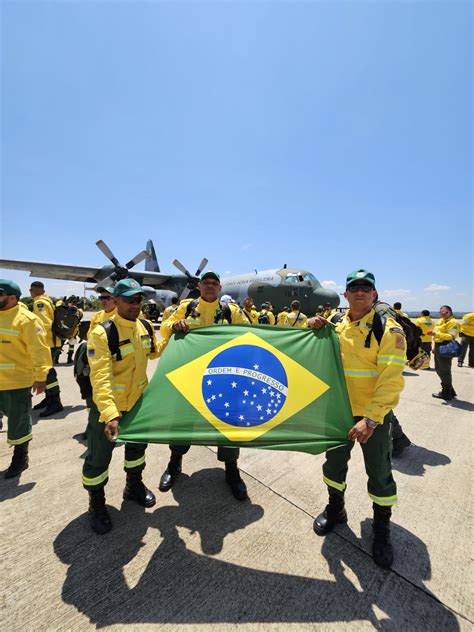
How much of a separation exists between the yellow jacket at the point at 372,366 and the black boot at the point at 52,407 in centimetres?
560

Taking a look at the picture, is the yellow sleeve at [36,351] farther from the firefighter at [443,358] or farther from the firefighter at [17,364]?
the firefighter at [443,358]

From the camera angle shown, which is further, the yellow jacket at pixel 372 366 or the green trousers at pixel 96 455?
the green trousers at pixel 96 455

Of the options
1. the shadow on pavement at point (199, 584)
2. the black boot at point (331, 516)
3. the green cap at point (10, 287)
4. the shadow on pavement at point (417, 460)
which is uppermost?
the green cap at point (10, 287)

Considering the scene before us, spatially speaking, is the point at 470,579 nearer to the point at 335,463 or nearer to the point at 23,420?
the point at 335,463

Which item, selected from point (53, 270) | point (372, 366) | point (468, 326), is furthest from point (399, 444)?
point (53, 270)

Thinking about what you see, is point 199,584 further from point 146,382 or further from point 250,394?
point 146,382

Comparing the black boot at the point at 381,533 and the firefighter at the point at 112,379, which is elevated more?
the firefighter at the point at 112,379

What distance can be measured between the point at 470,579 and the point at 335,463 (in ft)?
3.98

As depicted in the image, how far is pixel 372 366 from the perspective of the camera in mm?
2512

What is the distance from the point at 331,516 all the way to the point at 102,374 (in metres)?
2.58

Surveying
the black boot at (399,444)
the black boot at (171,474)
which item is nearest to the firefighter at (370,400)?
the black boot at (171,474)

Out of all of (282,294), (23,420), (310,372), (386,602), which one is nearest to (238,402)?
(310,372)

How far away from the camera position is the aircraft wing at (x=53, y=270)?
55.2ft

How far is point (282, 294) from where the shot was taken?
50.7 feet
